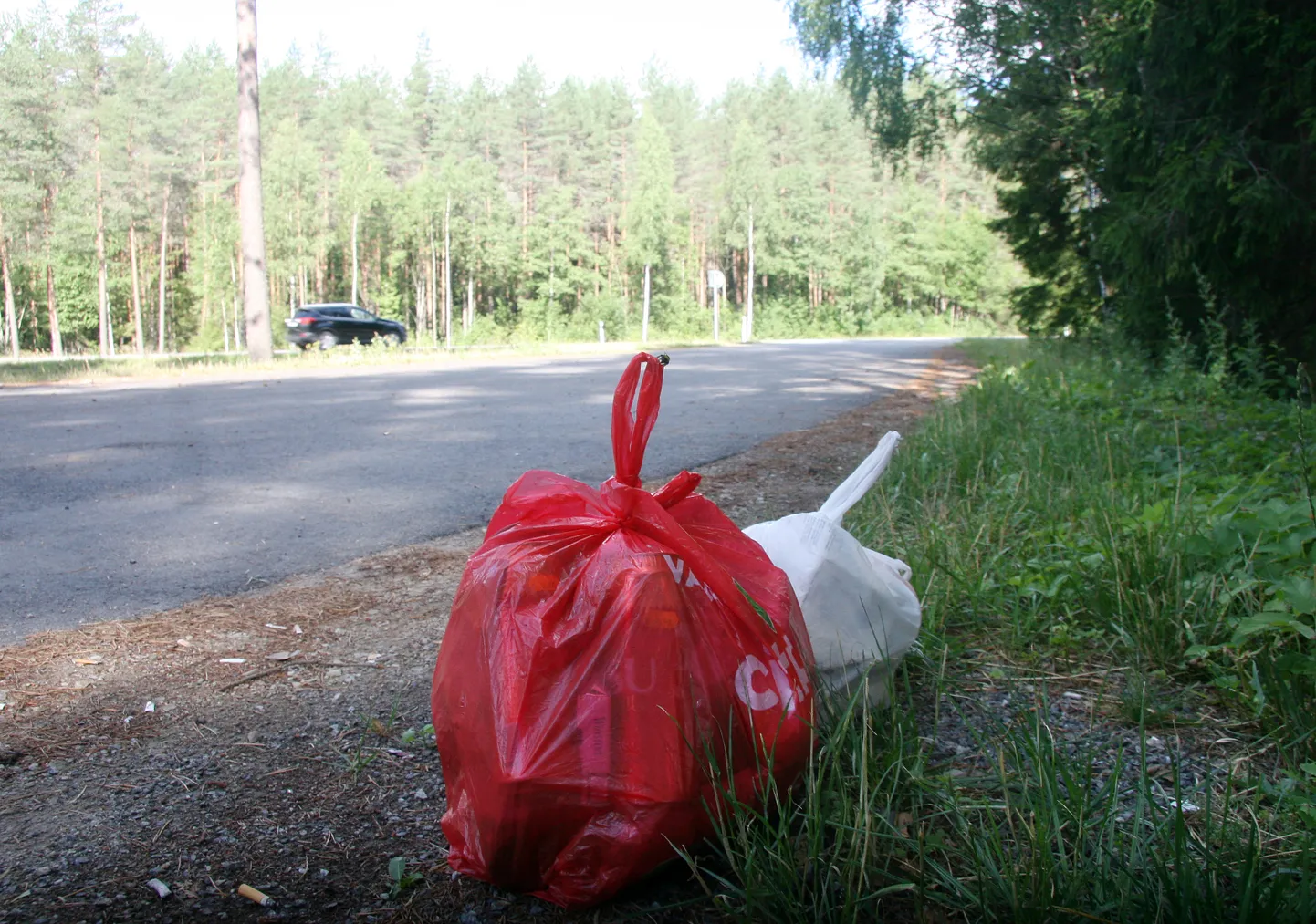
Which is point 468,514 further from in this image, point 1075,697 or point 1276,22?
point 1276,22

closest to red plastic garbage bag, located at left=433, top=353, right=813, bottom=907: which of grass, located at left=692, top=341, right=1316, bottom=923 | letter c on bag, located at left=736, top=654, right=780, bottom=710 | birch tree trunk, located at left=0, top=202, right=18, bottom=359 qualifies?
letter c on bag, located at left=736, top=654, right=780, bottom=710

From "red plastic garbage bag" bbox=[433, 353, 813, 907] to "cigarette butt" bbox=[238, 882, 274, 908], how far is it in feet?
0.92

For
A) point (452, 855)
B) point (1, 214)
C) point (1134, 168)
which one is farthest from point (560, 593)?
point (1, 214)

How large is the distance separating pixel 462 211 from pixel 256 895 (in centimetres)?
5094

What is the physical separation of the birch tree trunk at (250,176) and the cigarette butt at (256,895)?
17058mm

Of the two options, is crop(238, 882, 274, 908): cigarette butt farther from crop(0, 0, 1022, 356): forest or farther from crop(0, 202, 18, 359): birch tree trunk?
crop(0, 202, 18, 359): birch tree trunk

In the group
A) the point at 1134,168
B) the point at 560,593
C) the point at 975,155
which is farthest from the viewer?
the point at 975,155

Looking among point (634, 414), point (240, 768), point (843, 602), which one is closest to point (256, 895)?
point (240, 768)

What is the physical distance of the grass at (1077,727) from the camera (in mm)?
1373

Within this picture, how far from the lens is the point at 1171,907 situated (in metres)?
1.26

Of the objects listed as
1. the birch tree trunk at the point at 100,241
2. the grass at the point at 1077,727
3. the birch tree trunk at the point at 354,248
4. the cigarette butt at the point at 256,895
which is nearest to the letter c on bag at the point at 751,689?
the grass at the point at 1077,727

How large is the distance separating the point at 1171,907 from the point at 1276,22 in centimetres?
582

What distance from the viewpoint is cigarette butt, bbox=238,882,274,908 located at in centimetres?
153

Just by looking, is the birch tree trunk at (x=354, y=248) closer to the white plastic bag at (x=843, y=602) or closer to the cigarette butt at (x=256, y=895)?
the white plastic bag at (x=843, y=602)
